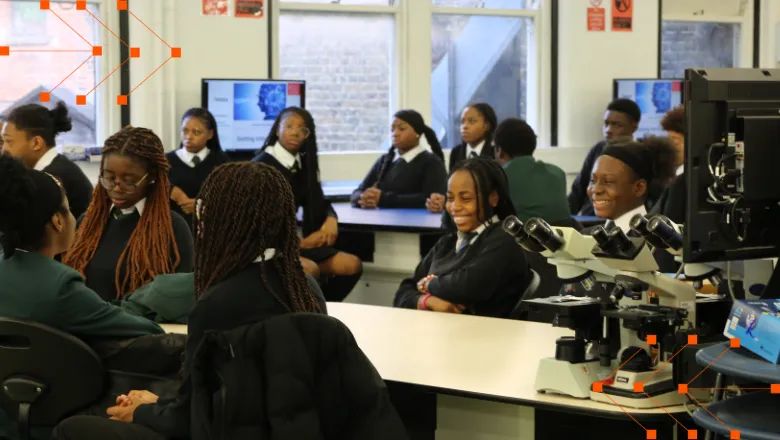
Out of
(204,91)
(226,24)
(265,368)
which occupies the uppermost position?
(226,24)

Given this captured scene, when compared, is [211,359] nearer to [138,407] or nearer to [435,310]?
[138,407]

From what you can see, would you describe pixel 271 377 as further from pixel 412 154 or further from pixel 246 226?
pixel 412 154

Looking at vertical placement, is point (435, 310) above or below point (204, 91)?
below

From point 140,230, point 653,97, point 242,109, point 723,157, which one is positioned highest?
point 653,97

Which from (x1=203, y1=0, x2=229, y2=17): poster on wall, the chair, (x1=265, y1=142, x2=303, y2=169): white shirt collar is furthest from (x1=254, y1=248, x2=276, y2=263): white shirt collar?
(x1=203, y1=0, x2=229, y2=17): poster on wall

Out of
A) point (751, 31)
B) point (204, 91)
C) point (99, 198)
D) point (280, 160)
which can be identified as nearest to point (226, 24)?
point (204, 91)

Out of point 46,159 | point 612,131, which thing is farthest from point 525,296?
point 612,131

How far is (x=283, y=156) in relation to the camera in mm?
5391

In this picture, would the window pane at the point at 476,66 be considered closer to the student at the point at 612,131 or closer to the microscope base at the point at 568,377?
the student at the point at 612,131

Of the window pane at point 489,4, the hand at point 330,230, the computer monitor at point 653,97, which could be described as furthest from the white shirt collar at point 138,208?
the computer monitor at point 653,97

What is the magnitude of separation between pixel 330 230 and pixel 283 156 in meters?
0.49

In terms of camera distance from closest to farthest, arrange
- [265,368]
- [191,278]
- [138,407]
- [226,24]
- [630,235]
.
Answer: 1. [265,368]
2. [138,407]
3. [630,235]
4. [191,278]
5. [226,24]

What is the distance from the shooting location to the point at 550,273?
3727 millimetres

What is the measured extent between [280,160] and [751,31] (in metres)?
4.99
